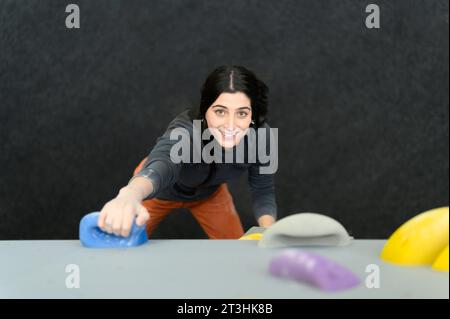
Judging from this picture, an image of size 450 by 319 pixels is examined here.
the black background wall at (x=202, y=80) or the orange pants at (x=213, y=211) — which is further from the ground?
the black background wall at (x=202, y=80)

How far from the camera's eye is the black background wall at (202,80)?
6.35 ft

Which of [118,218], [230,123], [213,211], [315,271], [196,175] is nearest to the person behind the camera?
[315,271]

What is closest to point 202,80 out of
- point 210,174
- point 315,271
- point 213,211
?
point 213,211

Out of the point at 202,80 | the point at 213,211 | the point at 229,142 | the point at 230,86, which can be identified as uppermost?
the point at 202,80

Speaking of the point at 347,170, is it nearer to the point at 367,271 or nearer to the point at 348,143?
the point at 348,143

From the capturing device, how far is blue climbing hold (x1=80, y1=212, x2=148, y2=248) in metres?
0.80

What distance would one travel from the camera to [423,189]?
2.01 m

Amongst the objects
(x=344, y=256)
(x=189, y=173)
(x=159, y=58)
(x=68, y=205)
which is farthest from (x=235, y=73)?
(x=68, y=205)

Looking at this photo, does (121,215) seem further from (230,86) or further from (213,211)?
(213,211)

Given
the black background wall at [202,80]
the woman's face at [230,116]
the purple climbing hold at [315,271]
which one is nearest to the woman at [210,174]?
the woman's face at [230,116]

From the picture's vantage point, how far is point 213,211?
1.49 metres

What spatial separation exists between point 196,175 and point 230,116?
0.22 meters

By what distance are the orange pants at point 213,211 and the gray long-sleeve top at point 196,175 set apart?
40 mm

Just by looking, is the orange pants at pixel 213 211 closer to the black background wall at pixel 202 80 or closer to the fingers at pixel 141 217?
the black background wall at pixel 202 80
